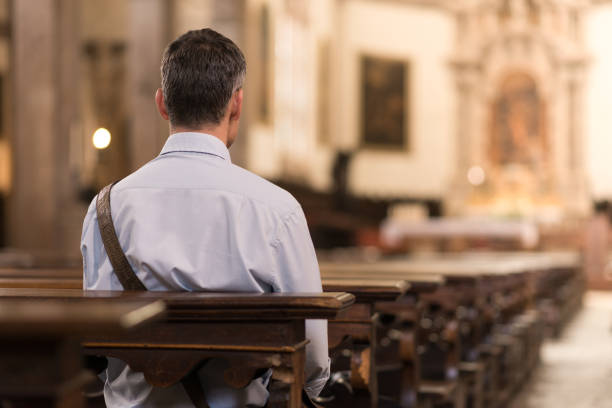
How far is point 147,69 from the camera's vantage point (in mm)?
9570

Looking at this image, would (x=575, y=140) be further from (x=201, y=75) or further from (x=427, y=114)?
(x=201, y=75)

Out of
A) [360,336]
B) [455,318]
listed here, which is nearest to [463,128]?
[455,318]

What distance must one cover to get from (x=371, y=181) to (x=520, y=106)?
3.87 meters

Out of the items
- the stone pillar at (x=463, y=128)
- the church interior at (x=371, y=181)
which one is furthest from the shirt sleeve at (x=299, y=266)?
the stone pillar at (x=463, y=128)

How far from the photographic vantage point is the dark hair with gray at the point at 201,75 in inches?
80.1

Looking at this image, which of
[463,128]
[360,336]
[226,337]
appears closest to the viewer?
Result: [226,337]

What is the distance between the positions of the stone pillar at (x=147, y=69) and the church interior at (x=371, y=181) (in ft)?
0.07

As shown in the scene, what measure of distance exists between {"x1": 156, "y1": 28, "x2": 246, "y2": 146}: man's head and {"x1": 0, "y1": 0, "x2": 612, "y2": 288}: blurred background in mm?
13427

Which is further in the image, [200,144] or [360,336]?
[360,336]

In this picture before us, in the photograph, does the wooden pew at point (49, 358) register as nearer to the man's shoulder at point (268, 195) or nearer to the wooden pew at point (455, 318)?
the man's shoulder at point (268, 195)

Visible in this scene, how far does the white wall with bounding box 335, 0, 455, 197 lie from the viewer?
66.2 ft

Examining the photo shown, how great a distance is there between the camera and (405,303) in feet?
11.3

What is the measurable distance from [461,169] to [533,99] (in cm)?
237

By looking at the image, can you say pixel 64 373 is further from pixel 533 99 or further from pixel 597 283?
pixel 533 99
